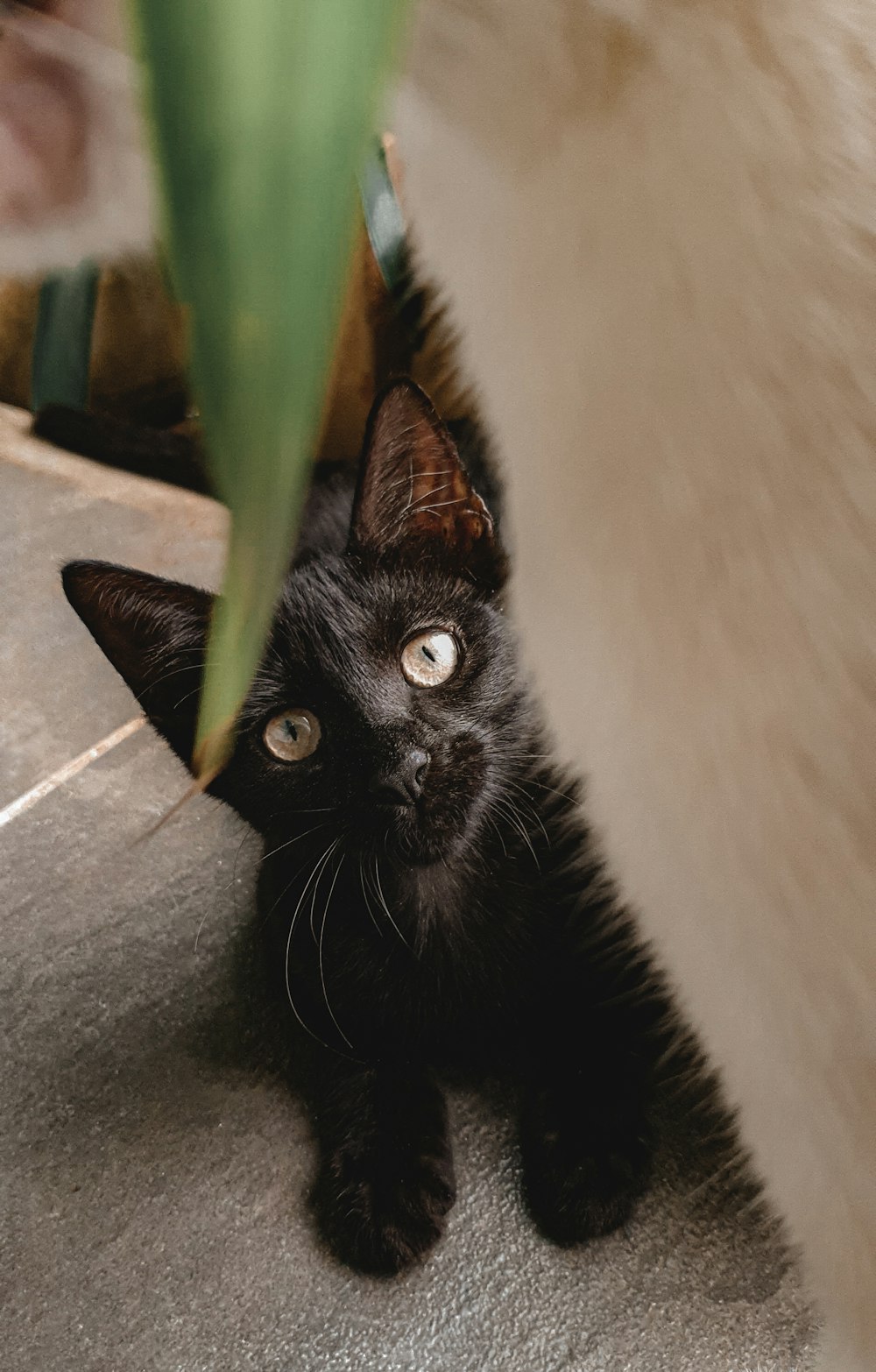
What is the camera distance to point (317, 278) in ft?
0.30

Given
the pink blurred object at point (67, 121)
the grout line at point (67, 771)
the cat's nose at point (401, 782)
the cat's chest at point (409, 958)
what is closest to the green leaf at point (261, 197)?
the pink blurred object at point (67, 121)

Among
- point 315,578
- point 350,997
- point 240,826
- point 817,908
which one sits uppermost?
point 817,908

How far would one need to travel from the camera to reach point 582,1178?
1.70 ft

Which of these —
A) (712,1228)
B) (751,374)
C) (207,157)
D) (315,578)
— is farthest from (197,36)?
(712,1228)

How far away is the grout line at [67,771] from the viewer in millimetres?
764

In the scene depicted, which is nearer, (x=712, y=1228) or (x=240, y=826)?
(x=712, y=1228)

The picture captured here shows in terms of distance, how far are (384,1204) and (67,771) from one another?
0.46m

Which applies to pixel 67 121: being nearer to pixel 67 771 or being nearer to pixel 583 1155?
pixel 583 1155

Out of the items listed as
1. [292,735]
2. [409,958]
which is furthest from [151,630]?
[409,958]

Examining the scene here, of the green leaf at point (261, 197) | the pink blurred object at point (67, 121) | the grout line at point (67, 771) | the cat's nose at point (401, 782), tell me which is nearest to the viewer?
the green leaf at point (261, 197)

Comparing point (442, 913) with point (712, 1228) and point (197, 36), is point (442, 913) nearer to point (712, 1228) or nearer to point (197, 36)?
point (712, 1228)

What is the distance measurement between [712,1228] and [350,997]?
0.25 metres

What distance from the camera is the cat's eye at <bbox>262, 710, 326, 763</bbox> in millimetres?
522

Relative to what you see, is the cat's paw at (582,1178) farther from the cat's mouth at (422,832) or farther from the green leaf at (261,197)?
the green leaf at (261,197)
